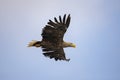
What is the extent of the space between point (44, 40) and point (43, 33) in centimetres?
9

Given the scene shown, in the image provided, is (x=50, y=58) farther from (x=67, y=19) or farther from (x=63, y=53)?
(x=67, y=19)

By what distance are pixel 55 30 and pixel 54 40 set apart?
0.44 ft

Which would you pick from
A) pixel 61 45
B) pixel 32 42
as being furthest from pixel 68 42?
pixel 32 42

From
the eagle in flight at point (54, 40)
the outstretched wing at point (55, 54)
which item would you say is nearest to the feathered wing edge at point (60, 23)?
the eagle in flight at point (54, 40)

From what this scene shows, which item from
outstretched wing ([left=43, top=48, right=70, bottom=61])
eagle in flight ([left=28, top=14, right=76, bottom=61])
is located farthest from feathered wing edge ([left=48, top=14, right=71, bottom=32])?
outstretched wing ([left=43, top=48, right=70, bottom=61])

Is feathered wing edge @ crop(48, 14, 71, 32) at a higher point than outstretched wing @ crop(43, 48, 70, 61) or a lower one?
higher

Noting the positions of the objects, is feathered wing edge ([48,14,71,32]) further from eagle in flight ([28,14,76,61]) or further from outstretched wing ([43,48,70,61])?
outstretched wing ([43,48,70,61])

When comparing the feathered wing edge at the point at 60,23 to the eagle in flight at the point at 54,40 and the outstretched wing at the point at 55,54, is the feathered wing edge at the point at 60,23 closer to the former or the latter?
the eagle in flight at the point at 54,40

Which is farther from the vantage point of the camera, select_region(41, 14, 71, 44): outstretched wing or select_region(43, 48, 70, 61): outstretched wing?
select_region(43, 48, 70, 61): outstretched wing

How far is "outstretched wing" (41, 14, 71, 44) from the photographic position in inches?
205

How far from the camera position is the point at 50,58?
17.8 feet

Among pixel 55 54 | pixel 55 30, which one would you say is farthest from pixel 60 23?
pixel 55 54

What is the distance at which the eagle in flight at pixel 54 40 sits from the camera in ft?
17.1

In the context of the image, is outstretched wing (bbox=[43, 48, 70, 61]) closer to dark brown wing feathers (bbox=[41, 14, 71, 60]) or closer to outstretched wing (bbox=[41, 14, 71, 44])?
dark brown wing feathers (bbox=[41, 14, 71, 60])
